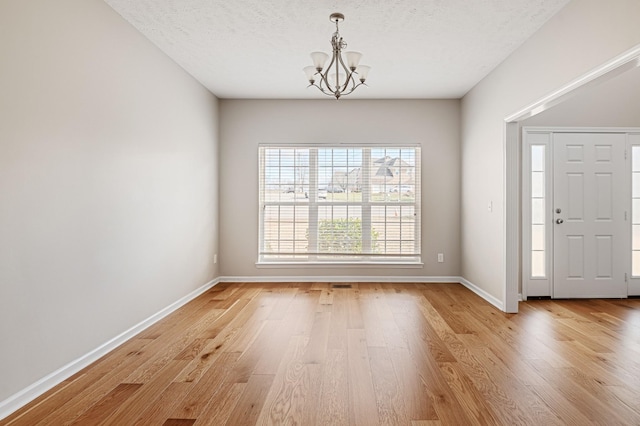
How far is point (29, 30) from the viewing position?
225 cm

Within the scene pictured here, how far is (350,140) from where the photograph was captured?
18.6ft

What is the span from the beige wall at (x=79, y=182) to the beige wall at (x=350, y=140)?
1.43 m

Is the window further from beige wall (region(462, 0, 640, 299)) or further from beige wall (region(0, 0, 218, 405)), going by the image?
beige wall (region(0, 0, 218, 405))

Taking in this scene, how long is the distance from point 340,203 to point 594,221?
10.7 ft

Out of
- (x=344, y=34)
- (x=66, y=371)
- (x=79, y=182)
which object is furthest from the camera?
(x=344, y=34)

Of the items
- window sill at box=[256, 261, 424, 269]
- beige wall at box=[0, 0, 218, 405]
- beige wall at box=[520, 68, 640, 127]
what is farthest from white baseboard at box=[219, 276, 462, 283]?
beige wall at box=[520, 68, 640, 127]

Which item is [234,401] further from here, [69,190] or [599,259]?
[599,259]

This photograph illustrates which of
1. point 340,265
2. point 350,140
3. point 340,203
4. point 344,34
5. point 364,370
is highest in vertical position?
point 344,34

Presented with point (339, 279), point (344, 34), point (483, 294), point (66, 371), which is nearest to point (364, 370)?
point (66, 371)

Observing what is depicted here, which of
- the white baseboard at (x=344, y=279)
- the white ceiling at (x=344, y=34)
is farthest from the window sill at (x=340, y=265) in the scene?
the white ceiling at (x=344, y=34)

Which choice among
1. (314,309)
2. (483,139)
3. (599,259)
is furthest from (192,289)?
(599,259)

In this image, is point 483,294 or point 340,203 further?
point 340,203

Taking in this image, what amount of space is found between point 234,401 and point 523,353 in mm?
2192

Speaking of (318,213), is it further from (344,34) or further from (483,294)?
(344,34)
